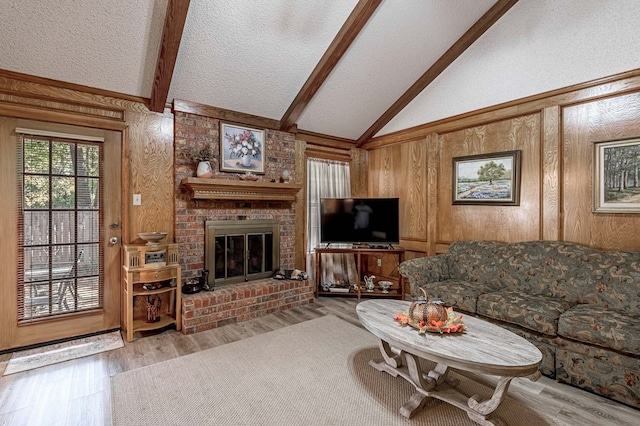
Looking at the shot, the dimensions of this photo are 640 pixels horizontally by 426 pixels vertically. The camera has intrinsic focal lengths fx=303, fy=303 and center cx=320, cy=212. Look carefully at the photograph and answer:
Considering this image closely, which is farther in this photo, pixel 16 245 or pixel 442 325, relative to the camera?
pixel 16 245

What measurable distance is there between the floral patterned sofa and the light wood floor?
0.18m

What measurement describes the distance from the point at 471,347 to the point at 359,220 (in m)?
2.77

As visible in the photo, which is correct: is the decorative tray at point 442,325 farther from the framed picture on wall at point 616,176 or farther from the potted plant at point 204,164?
the potted plant at point 204,164

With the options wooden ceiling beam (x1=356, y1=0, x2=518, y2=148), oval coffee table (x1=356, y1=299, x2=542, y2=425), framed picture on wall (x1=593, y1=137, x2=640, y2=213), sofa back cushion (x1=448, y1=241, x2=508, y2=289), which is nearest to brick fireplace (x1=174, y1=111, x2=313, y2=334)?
oval coffee table (x1=356, y1=299, x2=542, y2=425)

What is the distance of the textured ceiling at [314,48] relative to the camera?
2520mm

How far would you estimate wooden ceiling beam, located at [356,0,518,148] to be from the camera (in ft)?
10.6

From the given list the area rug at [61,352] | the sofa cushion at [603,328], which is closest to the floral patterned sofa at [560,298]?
the sofa cushion at [603,328]

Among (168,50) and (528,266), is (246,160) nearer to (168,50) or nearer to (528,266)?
(168,50)

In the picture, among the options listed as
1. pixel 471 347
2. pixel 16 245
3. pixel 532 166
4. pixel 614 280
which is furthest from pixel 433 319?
pixel 16 245

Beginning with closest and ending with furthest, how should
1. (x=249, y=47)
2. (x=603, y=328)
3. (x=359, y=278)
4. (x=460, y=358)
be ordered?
(x=460, y=358)
(x=603, y=328)
(x=249, y=47)
(x=359, y=278)

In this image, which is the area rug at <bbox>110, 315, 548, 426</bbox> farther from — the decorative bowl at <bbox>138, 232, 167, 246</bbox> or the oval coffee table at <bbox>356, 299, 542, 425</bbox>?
the decorative bowl at <bbox>138, 232, 167, 246</bbox>

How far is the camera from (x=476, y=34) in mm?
3428

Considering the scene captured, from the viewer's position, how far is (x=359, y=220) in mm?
4426

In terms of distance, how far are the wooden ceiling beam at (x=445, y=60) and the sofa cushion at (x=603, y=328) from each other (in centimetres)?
298
